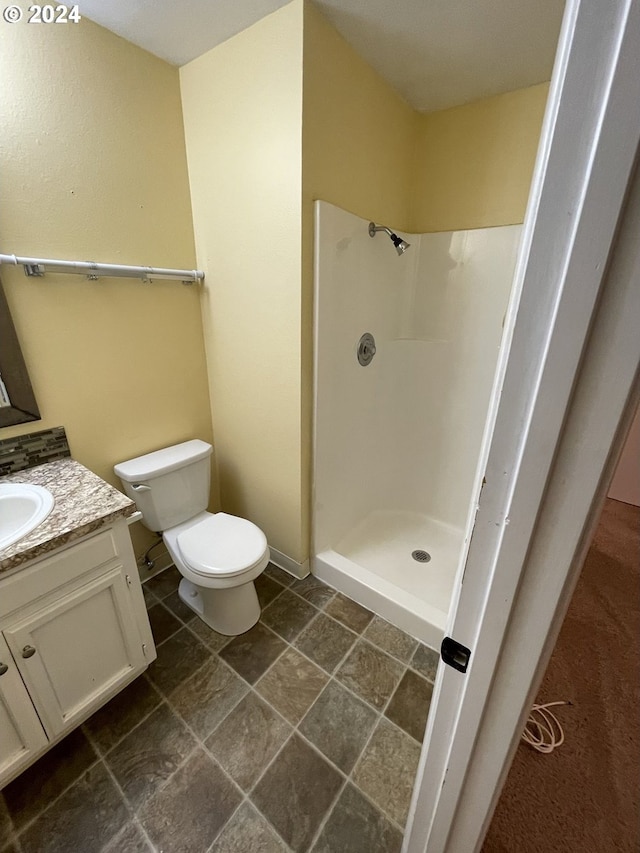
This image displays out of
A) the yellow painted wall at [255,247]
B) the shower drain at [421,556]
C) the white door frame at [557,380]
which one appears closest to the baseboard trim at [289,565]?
the yellow painted wall at [255,247]

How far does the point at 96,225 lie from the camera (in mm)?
1343

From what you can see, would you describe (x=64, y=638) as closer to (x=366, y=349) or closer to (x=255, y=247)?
(x=255, y=247)

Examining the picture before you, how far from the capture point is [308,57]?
115 cm

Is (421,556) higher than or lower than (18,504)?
lower

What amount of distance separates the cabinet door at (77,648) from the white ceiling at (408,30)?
187cm

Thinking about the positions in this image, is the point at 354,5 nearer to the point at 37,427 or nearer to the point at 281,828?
the point at 37,427

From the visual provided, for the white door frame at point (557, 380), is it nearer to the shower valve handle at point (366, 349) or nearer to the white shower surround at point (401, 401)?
the white shower surround at point (401, 401)

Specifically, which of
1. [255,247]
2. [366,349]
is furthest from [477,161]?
[255,247]

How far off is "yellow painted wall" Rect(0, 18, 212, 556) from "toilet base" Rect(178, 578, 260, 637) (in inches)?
28.3

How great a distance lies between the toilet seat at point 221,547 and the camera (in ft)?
4.47

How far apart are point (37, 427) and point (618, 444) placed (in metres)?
1.71

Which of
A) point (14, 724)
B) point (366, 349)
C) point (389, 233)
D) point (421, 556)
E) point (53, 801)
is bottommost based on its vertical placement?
point (53, 801)

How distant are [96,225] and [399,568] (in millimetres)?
2109

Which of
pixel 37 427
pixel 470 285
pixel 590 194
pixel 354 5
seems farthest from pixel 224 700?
pixel 354 5
